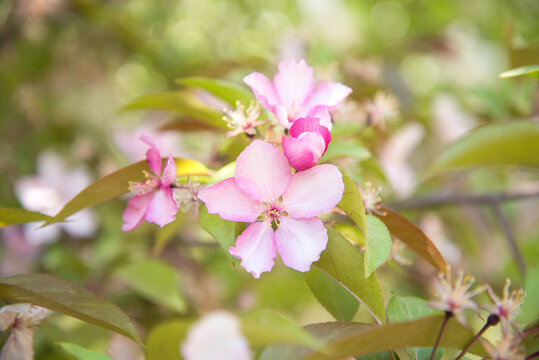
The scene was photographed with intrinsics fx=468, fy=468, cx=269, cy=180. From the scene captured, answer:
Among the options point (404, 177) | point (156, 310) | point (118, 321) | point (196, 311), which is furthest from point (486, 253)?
point (118, 321)

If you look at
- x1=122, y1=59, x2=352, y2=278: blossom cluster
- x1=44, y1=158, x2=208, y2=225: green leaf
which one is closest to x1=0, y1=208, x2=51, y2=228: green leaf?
x1=44, y1=158, x2=208, y2=225: green leaf

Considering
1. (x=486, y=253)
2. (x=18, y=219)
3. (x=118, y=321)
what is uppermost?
(x=486, y=253)

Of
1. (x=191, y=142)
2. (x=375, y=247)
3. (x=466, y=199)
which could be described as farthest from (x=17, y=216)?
(x=191, y=142)

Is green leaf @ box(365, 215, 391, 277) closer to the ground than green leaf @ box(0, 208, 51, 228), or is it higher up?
closer to the ground

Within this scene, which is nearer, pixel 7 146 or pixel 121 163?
pixel 121 163

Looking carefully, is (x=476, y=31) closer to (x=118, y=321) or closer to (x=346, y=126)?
(x=346, y=126)

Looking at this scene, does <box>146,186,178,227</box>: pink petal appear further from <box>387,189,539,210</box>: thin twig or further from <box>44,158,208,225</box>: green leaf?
<box>387,189,539,210</box>: thin twig

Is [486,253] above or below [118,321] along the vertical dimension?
above
